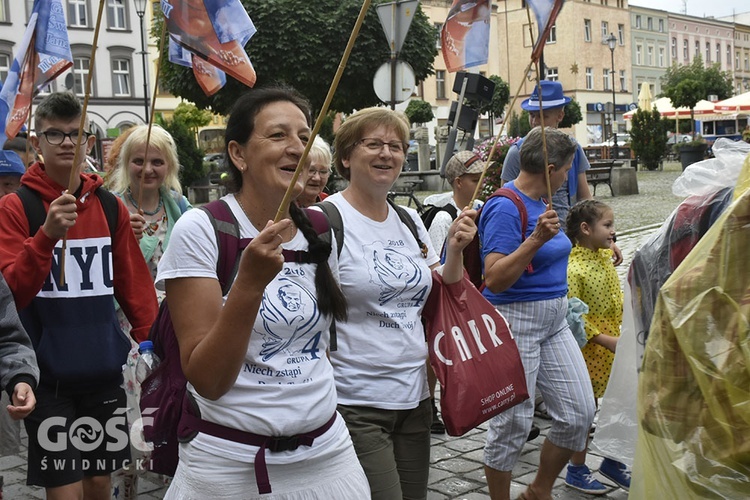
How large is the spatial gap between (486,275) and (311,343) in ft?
6.17

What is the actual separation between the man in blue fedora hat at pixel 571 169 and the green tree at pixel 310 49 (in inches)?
773

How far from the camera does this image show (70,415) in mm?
3670

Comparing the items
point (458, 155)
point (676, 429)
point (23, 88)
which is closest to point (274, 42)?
point (458, 155)

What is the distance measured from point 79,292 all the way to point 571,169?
3702 millimetres

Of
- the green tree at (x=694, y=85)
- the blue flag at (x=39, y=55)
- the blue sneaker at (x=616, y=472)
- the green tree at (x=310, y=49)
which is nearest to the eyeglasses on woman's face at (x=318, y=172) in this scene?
the blue flag at (x=39, y=55)

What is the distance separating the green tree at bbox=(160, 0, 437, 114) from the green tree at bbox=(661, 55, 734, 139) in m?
21.2

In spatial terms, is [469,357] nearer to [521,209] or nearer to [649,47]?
[521,209]

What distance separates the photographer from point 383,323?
132 inches

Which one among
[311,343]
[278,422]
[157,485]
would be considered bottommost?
[157,485]

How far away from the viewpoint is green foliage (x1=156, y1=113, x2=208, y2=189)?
2681 cm

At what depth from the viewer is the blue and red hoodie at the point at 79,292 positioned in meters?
3.62

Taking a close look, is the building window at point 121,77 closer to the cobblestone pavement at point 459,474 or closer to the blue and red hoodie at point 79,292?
the cobblestone pavement at point 459,474

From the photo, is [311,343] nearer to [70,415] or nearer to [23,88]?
[70,415]

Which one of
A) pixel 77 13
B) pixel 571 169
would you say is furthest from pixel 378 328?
pixel 77 13
